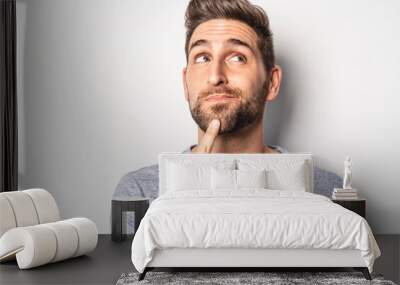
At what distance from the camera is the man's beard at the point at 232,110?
736 cm

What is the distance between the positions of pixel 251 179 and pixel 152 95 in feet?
5.56

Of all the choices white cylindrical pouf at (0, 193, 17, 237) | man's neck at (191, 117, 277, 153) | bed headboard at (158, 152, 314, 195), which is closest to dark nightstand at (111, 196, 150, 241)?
bed headboard at (158, 152, 314, 195)

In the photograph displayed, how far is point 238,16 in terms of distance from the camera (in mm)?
7410

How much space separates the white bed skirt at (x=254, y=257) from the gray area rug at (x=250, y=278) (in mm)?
100

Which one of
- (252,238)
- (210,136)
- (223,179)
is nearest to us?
(252,238)

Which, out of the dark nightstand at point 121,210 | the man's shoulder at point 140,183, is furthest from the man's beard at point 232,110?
the dark nightstand at point 121,210

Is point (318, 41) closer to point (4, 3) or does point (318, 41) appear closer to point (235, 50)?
point (235, 50)

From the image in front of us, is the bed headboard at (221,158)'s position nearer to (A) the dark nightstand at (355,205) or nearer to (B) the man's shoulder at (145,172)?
(A) the dark nightstand at (355,205)

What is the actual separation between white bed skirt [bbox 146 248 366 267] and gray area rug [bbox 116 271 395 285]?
0.33 feet

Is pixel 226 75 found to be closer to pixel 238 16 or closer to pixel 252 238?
pixel 238 16

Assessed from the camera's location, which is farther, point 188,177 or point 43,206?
point 188,177

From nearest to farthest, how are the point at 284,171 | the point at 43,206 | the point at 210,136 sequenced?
the point at 43,206 → the point at 284,171 → the point at 210,136

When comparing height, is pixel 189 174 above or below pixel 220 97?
below

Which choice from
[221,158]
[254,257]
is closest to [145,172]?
[221,158]
